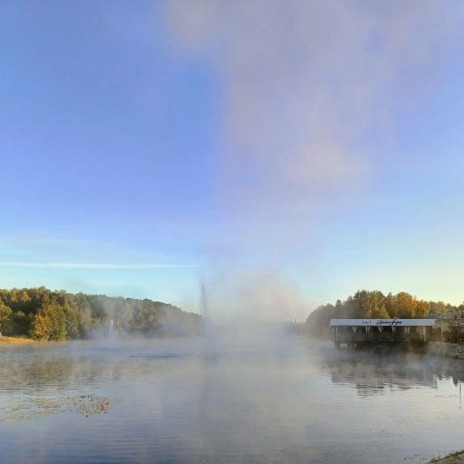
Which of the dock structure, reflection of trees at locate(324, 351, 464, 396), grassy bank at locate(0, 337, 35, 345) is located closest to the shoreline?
grassy bank at locate(0, 337, 35, 345)

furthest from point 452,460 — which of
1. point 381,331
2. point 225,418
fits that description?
point 381,331

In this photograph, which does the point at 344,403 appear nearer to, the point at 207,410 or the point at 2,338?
the point at 207,410

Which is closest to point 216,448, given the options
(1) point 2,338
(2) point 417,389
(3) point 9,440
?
(3) point 9,440

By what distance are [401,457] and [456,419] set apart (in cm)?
1297

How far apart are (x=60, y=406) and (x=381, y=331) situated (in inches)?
4302

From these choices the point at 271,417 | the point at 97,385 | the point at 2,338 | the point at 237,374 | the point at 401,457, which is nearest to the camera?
the point at 401,457

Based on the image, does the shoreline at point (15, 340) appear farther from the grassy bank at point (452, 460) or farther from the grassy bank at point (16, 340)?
the grassy bank at point (452, 460)

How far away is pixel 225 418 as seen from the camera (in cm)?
3406

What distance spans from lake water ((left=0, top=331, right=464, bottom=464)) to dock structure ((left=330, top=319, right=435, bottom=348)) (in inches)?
2736

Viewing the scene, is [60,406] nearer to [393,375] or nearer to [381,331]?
[393,375]

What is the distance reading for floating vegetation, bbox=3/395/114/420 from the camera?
34.1m

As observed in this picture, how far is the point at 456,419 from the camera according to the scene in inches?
1372

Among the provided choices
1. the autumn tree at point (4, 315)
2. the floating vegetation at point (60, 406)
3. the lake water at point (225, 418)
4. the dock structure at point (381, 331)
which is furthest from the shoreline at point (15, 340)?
the floating vegetation at point (60, 406)

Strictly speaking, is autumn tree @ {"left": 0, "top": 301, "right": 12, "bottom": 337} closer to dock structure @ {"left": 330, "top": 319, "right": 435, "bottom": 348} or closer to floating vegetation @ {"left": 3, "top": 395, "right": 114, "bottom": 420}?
dock structure @ {"left": 330, "top": 319, "right": 435, "bottom": 348}
